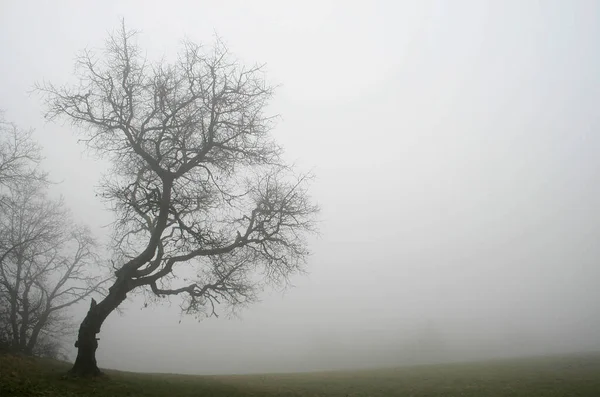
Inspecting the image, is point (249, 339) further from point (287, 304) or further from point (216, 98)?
point (216, 98)

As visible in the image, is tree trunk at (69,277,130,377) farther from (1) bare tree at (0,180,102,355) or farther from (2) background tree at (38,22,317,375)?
(1) bare tree at (0,180,102,355)

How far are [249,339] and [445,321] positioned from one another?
6464cm

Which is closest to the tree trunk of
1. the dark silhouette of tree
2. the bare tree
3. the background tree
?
the background tree

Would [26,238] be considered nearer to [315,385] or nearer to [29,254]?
[29,254]

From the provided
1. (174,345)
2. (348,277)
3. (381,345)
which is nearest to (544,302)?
(348,277)

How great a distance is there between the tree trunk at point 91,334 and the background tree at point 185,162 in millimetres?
46

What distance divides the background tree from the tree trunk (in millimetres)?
46

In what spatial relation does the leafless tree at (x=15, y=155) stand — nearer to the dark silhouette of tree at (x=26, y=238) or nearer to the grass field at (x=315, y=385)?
the dark silhouette of tree at (x=26, y=238)

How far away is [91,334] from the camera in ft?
55.0

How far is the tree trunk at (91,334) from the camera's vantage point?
635 inches

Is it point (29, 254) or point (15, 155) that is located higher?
point (15, 155)

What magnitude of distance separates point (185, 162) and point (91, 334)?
30.5 ft

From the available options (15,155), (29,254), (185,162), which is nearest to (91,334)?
(185,162)

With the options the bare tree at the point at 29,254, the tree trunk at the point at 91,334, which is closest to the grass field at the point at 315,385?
the tree trunk at the point at 91,334
